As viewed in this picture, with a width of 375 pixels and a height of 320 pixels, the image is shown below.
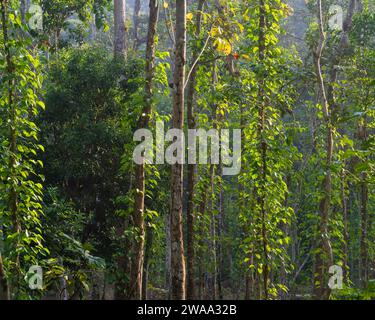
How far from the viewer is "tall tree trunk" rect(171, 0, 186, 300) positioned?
593 centimetres

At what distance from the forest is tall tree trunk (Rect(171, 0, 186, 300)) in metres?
0.01

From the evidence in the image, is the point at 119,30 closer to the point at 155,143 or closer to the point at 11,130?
the point at 155,143

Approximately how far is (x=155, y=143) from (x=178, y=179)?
1919mm

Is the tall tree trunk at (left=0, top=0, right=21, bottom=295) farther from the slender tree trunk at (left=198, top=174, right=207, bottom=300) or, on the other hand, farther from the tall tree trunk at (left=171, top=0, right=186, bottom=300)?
the slender tree trunk at (left=198, top=174, right=207, bottom=300)

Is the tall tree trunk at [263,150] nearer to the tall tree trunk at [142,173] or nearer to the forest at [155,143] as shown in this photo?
the forest at [155,143]

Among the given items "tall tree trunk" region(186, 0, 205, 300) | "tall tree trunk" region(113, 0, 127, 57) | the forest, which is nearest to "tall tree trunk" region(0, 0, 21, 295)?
the forest

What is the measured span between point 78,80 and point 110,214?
258 centimetres

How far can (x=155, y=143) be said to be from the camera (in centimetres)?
779

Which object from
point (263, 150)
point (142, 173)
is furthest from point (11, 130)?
point (263, 150)

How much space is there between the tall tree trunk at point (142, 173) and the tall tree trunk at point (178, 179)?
744 mm

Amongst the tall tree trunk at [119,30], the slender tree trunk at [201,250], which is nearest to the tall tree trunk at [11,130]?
the slender tree trunk at [201,250]

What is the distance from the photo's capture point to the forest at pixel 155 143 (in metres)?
5.42
